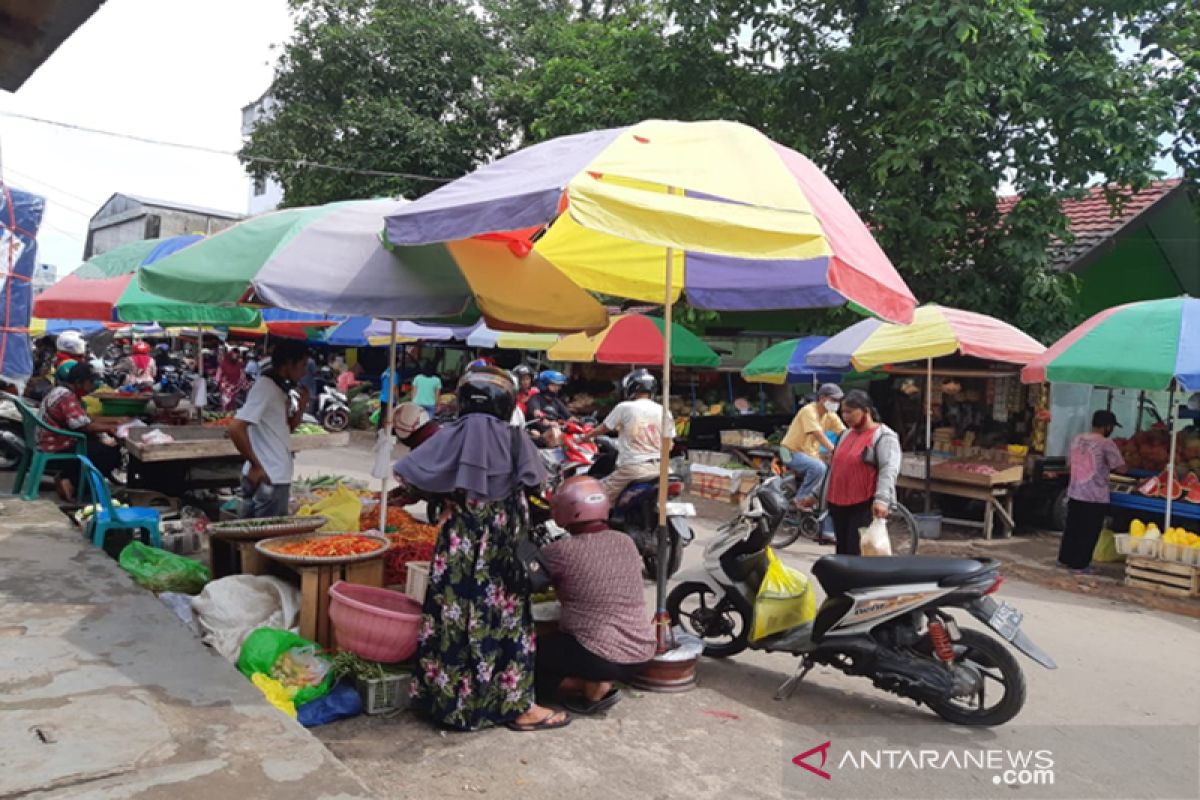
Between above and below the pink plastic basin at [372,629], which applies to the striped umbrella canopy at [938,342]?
above

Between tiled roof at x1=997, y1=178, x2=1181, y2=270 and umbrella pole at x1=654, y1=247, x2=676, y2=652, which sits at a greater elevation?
tiled roof at x1=997, y1=178, x2=1181, y2=270

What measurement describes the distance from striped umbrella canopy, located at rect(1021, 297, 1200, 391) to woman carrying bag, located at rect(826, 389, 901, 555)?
2.88 metres

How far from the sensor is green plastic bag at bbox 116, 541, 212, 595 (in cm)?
536

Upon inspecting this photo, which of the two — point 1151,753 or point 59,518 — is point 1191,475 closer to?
point 1151,753

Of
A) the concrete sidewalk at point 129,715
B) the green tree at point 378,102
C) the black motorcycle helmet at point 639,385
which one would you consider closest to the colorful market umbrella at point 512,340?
the green tree at point 378,102

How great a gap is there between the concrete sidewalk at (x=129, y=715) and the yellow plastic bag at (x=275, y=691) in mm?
177

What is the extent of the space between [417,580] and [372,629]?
50 centimetres

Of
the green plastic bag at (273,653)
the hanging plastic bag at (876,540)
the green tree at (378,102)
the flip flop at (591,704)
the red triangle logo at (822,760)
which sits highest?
the green tree at (378,102)

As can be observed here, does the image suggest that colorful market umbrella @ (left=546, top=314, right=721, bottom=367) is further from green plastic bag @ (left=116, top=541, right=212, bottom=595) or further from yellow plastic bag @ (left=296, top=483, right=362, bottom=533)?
green plastic bag @ (left=116, top=541, right=212, bottom=595)

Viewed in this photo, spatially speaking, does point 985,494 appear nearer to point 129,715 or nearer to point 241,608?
point 241,608

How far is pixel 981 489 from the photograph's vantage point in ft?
32.7

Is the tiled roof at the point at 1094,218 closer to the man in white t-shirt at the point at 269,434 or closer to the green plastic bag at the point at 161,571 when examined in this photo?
the man in white t-shirt at the point at 269,434

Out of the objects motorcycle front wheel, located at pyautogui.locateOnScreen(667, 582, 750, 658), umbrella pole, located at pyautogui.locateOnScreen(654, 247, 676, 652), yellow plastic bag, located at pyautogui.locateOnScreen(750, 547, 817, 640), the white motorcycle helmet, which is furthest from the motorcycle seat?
the white motorcycle helmet

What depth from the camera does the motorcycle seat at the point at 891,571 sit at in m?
4.44
